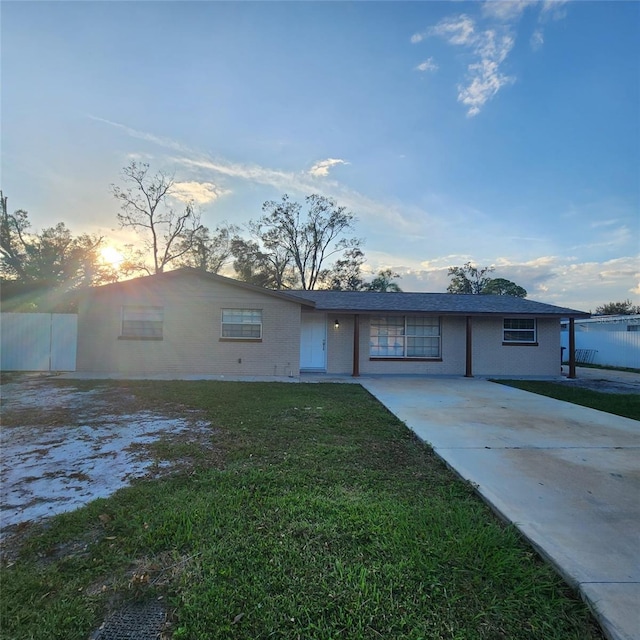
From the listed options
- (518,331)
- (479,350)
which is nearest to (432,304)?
(479,350)

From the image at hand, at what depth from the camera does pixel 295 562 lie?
7.99 feet

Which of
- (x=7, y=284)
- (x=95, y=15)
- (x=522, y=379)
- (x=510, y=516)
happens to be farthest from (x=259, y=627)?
(x=7, y=284)

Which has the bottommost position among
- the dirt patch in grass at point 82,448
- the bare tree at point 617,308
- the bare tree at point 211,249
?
the dirt patch in grass at point 82,448

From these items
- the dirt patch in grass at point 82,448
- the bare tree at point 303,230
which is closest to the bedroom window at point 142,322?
the dirt patch in grass at point 82,448

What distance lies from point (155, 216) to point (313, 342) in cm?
2102

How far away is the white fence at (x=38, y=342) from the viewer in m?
12.7

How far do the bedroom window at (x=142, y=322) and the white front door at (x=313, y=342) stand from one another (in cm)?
537

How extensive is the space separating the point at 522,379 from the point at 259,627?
1393 cm

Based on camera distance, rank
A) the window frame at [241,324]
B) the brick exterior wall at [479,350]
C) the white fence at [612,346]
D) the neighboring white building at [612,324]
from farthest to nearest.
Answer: the neighboring white building at [612,324]
the white fence at [612,346]
the brick exterior wall at [479,350]
the window frame at [241,324]

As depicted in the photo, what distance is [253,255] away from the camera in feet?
111

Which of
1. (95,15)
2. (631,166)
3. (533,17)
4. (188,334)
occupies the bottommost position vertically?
(188,334)

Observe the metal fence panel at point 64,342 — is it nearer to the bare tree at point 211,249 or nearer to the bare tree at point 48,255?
the bare tree at point 48,255

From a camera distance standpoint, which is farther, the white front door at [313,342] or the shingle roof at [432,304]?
the white front door at [313,342]

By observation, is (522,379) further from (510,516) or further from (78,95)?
(78,95)
